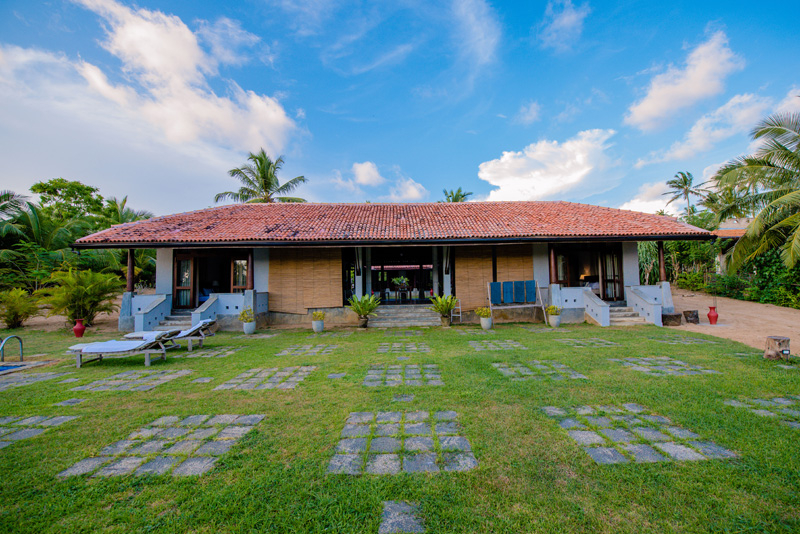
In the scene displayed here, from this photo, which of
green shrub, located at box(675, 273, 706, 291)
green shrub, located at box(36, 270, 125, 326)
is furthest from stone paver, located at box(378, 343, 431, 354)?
green shrub, located at box(675, 273, 706, 291)

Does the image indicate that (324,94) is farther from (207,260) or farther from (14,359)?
(14,359)

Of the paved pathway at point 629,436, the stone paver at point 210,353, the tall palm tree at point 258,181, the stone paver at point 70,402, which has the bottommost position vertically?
the stone paver at point 210,353

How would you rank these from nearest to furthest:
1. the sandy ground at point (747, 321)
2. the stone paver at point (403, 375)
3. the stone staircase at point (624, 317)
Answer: the stone paver at point (403, 375)
the sandy ground at point (747, 321)
the stone staircase at point (624, 317)

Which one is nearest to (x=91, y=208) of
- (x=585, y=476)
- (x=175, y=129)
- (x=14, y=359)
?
(x=175, y=129)

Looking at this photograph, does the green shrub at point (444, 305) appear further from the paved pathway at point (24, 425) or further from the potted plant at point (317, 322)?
the paved pathway at point (24, 425)

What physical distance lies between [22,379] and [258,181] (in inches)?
685

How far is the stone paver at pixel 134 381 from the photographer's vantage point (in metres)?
4.32

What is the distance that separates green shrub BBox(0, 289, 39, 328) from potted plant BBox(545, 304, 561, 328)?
16.6 meters

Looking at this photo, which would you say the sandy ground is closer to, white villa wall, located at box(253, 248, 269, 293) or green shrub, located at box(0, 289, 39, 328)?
white villa wall, located at box(253, 248, 269, 293)

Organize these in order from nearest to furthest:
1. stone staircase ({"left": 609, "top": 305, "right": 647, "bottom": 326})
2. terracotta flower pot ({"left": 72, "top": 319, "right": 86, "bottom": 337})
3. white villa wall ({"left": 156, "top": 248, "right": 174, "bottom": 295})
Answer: terracotta flower pot ({"left": 72, "top": 319, "right": 86, "bottom": 337}), stone staircase ({"left": 609, "top": 305, "right": 647, "bottom": 326}), white villa wall ({"left": 156, "top": 248, "right": 174, "bottom": 295})

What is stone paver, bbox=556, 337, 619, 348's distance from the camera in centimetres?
670

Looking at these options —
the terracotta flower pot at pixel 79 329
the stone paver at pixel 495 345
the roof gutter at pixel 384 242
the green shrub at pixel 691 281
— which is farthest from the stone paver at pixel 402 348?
the green shrub at pixel 691 281

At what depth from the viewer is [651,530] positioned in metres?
1.64

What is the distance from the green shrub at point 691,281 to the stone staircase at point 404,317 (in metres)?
14.8
